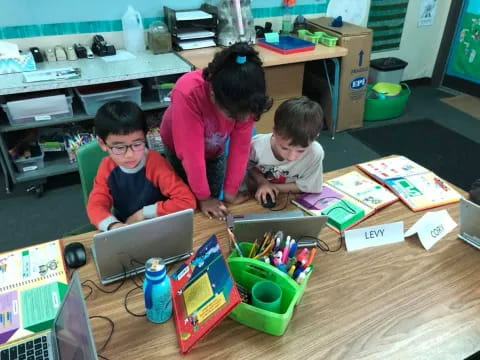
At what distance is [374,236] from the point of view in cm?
119

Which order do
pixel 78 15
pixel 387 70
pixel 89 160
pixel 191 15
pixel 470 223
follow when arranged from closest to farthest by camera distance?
pixel 470 223 < pixel 89 160 < pixel 78 15 < pixel 191 15 < pixel 387 70

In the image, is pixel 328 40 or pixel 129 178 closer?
pixel 129 178

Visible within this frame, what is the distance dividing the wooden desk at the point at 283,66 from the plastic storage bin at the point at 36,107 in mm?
850

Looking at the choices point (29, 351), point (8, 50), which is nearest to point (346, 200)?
point (29, 351)

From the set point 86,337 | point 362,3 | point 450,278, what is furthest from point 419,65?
point 86,337

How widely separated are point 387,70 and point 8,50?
3.20 metres

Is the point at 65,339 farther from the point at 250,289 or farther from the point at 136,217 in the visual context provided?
the point at 136,217

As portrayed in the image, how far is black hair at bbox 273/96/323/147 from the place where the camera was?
1.31m

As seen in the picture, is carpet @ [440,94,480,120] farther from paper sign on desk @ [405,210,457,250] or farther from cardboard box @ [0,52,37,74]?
cardboard box @ [0,52,37,74]

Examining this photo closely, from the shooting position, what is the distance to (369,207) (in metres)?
1.32

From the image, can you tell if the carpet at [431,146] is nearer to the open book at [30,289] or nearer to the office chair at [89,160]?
the office chair at [89,160]

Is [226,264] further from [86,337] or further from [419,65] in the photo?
[419,65]

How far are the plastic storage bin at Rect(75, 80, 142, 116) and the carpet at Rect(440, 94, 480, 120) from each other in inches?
123

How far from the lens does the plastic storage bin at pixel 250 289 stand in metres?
0.86
